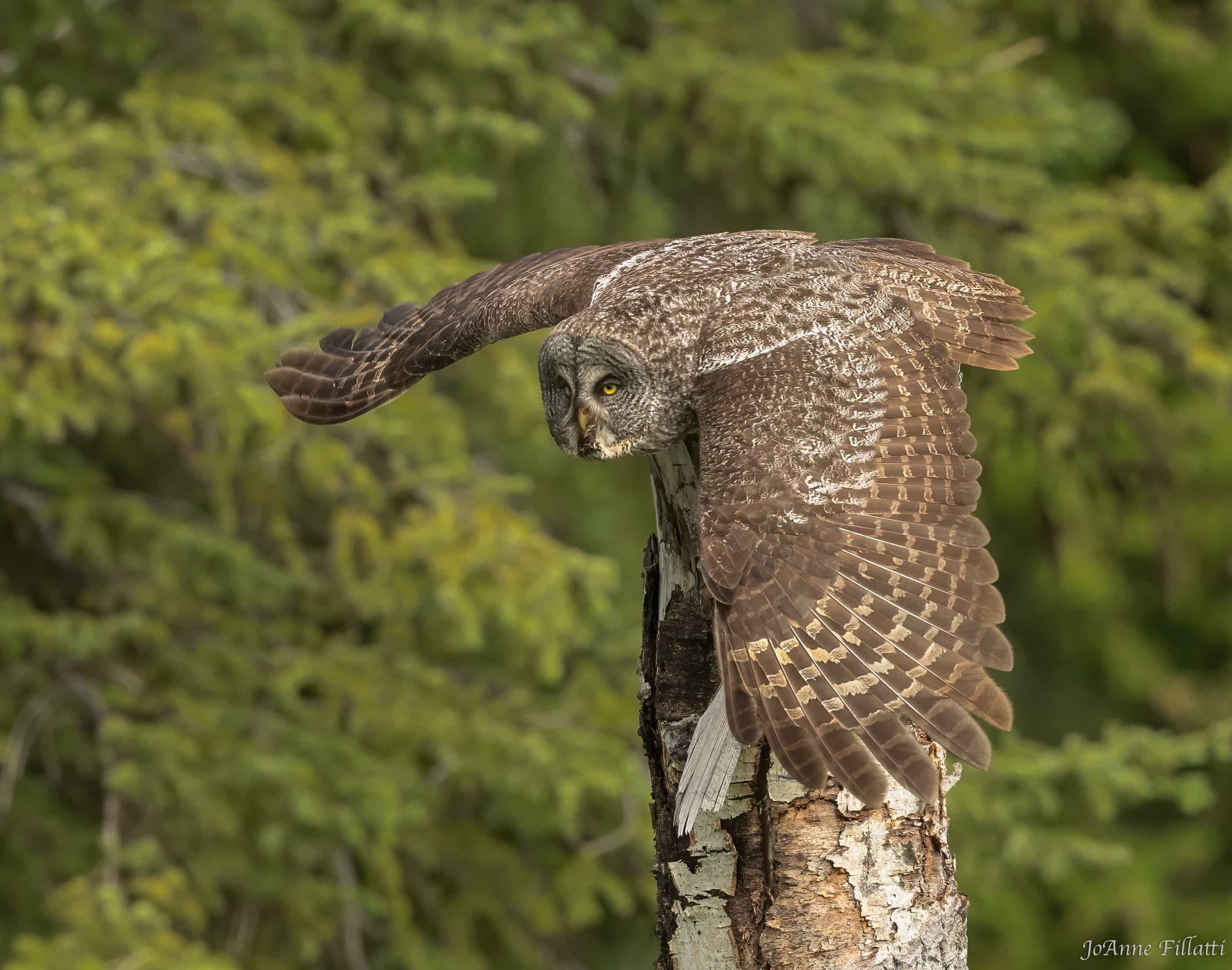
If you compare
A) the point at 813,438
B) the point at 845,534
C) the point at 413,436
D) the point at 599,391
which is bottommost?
the point at 845,534

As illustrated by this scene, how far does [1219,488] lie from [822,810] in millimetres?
7215

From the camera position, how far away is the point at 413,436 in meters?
6.34

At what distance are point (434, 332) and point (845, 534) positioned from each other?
1929 mm

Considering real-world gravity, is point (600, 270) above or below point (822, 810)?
above

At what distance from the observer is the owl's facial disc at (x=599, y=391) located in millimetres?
4195

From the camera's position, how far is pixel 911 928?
133 inches

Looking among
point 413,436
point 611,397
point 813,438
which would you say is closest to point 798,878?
point 813,438

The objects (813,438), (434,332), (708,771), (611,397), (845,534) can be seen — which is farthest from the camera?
(434,332)

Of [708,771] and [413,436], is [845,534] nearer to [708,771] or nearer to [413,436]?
[708,771]

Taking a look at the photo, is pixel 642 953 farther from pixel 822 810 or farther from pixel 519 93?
pixel 822 810

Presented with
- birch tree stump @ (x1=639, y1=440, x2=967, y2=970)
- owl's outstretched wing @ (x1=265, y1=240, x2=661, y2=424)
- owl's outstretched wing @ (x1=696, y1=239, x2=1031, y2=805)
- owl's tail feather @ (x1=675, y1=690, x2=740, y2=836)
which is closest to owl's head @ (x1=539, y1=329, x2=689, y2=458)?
owl's outstretched wing @ (x1=696, y1=239, x2=1031, y2=805)

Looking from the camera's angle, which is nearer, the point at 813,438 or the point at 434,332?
the point at 813,438

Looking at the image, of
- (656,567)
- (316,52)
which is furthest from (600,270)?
(316,52)

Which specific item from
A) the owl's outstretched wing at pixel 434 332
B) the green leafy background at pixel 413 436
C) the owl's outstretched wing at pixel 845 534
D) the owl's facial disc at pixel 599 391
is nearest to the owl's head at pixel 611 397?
the owl's facial disc at pixel 599 391
